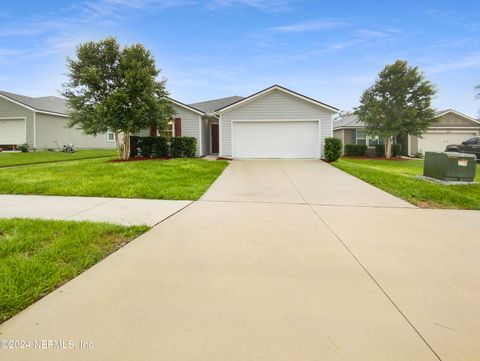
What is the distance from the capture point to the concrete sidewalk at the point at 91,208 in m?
4.97

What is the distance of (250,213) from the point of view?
211 inches

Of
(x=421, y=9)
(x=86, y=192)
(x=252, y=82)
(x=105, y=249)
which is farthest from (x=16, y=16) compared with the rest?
(x=252, y=82)

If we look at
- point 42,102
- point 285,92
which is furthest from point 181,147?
point 42,102

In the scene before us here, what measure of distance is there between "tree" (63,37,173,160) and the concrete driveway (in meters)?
10.6

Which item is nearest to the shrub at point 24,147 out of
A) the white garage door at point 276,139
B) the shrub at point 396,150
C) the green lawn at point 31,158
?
the green lawn at point 31,158

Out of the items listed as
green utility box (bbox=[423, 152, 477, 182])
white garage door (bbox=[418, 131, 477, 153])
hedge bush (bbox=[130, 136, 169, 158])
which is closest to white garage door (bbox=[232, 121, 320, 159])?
hedge bush (bbox=[130, 136, 169, 158])

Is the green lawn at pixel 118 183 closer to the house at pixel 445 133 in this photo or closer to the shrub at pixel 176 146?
the shrub at pixel 176 146

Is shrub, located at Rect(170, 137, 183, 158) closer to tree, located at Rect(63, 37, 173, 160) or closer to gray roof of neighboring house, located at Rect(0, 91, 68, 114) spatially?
tree, located at Rect(63, 37, 173, 160)

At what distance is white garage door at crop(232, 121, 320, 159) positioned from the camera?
16234 millimetres

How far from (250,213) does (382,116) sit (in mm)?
18418

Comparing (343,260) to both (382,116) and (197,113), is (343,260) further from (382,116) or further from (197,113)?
(382,116)

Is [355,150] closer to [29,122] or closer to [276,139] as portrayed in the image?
[276,139]

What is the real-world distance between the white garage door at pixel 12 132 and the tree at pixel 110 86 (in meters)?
11.6

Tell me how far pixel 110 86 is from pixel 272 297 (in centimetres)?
1424
